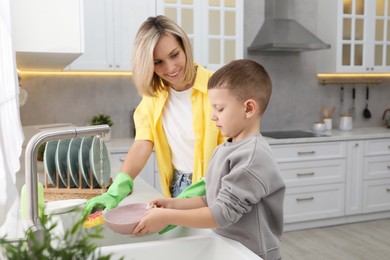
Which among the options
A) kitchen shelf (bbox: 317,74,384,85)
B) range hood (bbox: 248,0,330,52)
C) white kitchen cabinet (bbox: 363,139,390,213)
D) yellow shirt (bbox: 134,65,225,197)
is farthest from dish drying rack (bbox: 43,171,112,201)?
kitchen shelf (bbox: 317,74,384,85)

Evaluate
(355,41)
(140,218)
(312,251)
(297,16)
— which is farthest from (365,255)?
(140,218)

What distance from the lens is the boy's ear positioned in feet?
3.62

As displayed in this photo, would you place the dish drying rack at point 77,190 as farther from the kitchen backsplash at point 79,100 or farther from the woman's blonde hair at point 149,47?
the kitchen backsplash at point 79,100

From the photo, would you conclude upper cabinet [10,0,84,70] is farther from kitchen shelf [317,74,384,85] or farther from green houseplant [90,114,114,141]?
kitchen shelf [317,74,384,85]

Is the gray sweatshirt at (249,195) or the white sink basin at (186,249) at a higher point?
the gray sweatshirt at (249,195)

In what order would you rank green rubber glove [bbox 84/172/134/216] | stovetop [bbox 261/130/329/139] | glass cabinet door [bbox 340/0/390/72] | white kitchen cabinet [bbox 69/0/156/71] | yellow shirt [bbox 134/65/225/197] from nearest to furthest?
green rubber glove [bbox 84/172/134/216] → yellow shirt [bbox 134/65/225/197] → white kitchen cabinet [bbox 69/0/156/71] → stovetop [bbox 261/130/329/139] → glass cabinet door [bbox 340/0/390/72]

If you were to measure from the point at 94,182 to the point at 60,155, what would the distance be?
161mm

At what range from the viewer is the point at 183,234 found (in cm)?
117

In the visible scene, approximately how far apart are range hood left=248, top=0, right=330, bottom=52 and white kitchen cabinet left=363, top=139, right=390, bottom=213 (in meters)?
1.02

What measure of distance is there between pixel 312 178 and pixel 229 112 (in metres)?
2.65

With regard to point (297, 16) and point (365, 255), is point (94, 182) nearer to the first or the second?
point (365, 255)

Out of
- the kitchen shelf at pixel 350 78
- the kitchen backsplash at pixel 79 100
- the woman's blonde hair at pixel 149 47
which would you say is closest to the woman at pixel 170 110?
the woman's blonde hair at pixel 149 47

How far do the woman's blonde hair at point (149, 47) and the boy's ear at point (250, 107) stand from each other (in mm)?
513

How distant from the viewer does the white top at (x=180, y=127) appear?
172cm
